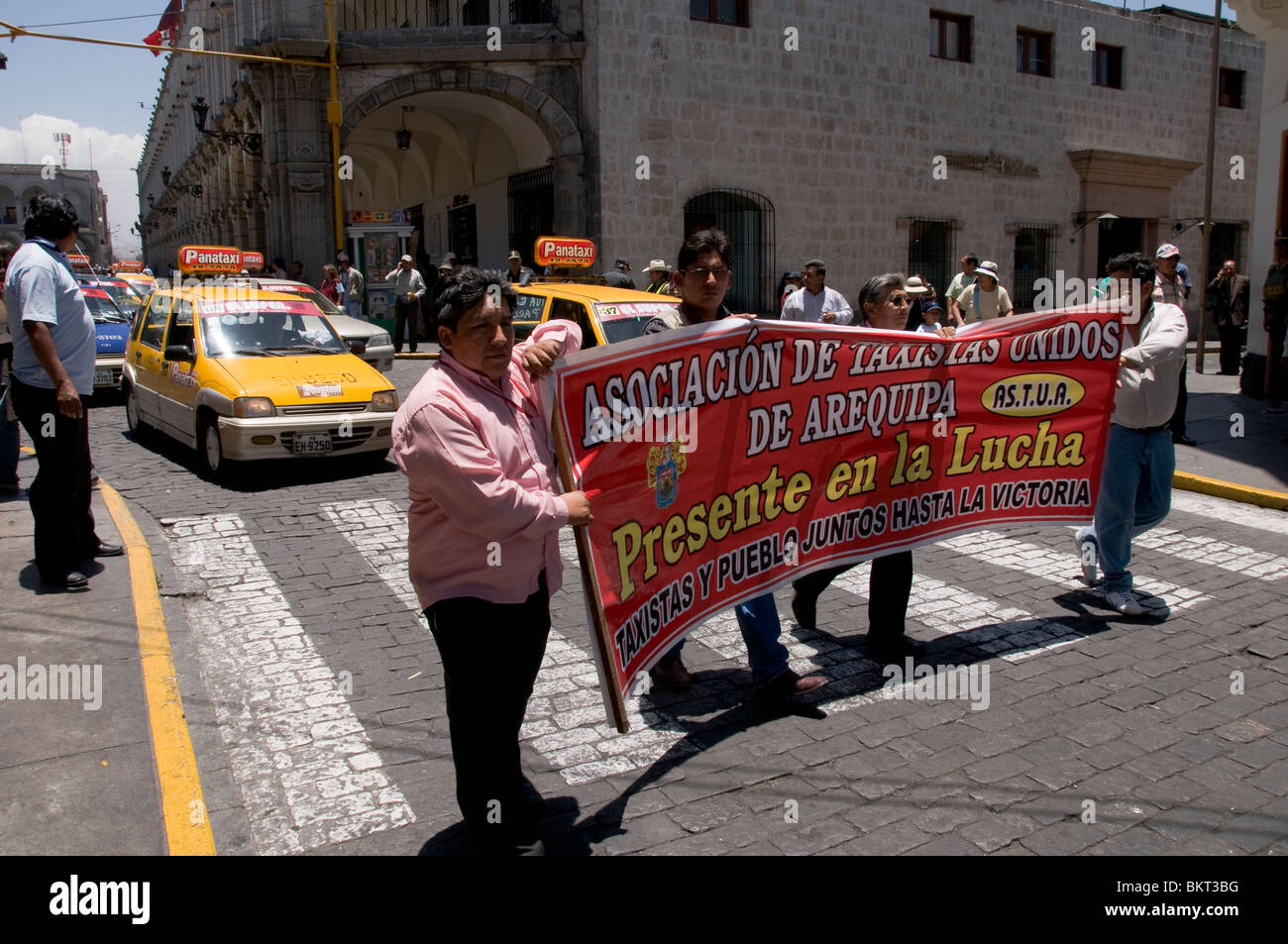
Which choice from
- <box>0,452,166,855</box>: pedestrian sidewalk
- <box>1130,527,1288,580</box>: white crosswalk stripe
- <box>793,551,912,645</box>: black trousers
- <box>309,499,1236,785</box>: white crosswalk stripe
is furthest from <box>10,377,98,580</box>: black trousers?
<box>1130,527,1288,580</box>: white crosswalk stripe

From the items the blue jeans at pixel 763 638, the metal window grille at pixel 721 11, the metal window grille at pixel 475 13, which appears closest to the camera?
the blue jeans at pixel 763 638

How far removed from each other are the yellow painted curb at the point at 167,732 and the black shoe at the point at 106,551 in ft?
0.47

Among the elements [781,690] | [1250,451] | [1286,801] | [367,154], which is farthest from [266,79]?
[1286,801]

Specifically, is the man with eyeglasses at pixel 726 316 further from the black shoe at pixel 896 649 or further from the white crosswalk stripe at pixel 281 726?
the white crosswalk stripe at pixel 281 726

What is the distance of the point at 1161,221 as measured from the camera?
2777 cm

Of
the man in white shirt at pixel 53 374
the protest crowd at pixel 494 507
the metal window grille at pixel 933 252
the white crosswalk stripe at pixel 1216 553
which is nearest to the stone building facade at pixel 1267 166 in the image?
the white crosswalk stripe at pixel 1216 553

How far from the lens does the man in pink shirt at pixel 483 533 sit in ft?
9.91

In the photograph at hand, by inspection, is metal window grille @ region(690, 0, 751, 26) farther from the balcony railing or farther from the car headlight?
the car headlight

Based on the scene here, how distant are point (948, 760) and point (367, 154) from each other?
3339cm

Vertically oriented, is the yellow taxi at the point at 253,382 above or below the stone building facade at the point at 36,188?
below

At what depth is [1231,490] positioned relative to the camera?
8617mm

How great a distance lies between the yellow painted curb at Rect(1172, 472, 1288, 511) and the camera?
8.25m
